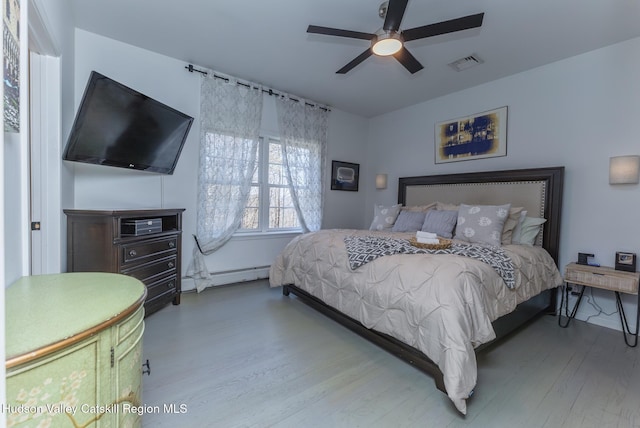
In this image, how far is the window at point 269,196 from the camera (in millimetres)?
4004

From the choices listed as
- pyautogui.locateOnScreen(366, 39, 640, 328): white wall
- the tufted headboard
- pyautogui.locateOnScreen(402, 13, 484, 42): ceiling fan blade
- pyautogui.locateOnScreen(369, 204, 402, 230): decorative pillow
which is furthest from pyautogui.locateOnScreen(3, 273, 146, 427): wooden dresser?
pyautogui.locateOnScreen(366, 39, 640, 328): white wall

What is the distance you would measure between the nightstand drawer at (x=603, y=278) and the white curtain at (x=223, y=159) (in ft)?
12.0

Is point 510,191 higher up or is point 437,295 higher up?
point 510,191

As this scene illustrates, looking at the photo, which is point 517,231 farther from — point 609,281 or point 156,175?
point 156,175

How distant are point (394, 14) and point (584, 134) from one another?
256 centimetres

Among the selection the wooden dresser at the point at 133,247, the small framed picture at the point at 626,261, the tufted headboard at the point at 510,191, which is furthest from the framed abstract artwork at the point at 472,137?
the wooden dresser at the point at 133,247

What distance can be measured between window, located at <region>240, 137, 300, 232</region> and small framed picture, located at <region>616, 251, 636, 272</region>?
371 cm

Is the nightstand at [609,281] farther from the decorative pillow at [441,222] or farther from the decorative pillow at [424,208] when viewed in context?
the decorative pillow at [424,208]

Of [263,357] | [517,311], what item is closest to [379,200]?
[517,311]

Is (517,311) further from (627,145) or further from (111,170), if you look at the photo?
(111,170)

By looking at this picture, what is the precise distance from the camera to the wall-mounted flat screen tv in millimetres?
2090

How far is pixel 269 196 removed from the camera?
414cm

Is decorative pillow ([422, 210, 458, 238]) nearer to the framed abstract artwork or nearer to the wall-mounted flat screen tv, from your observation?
the framed abstract artwork

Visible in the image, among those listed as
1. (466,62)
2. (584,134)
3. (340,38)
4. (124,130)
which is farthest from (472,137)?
(124,130)
